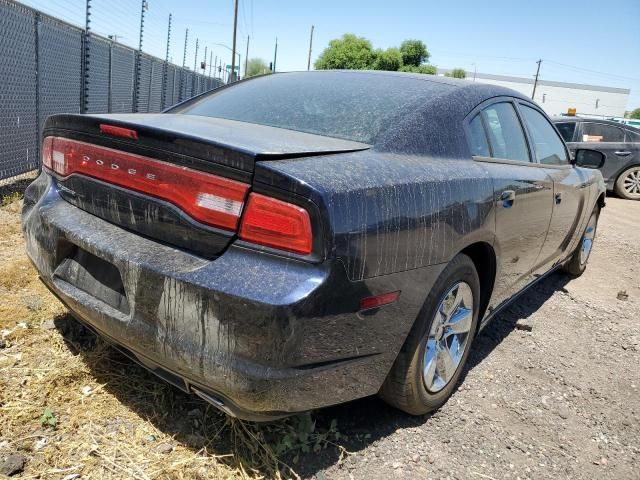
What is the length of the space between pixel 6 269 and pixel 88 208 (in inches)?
69.6

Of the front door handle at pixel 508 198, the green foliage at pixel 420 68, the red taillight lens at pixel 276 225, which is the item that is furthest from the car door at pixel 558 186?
the green foliage at pixel 420 68

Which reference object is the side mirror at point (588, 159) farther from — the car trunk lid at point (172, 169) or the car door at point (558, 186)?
the car trunk lid at point (172, 169)

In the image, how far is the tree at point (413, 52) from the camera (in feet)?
153

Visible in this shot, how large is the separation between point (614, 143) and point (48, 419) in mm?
11873

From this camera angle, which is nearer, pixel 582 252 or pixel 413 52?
pixel 582 252

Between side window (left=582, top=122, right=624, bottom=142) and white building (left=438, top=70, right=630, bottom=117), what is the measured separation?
75.0 meters

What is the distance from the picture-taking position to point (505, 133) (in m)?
3.10

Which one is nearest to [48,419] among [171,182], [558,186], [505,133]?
[171,182]

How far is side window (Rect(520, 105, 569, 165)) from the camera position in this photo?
3.54 m

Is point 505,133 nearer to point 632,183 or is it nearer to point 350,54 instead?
point 632,183

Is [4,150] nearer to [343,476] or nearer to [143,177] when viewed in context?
[143,177]

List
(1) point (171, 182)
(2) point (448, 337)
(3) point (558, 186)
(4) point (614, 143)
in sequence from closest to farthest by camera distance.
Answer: (1) point (171, 182) < (2) point (448, 337) < (3) point (558, 186) < (4) point (614, 143)

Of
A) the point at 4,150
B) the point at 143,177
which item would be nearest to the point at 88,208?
the point at 143,177

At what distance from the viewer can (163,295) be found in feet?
5.78
